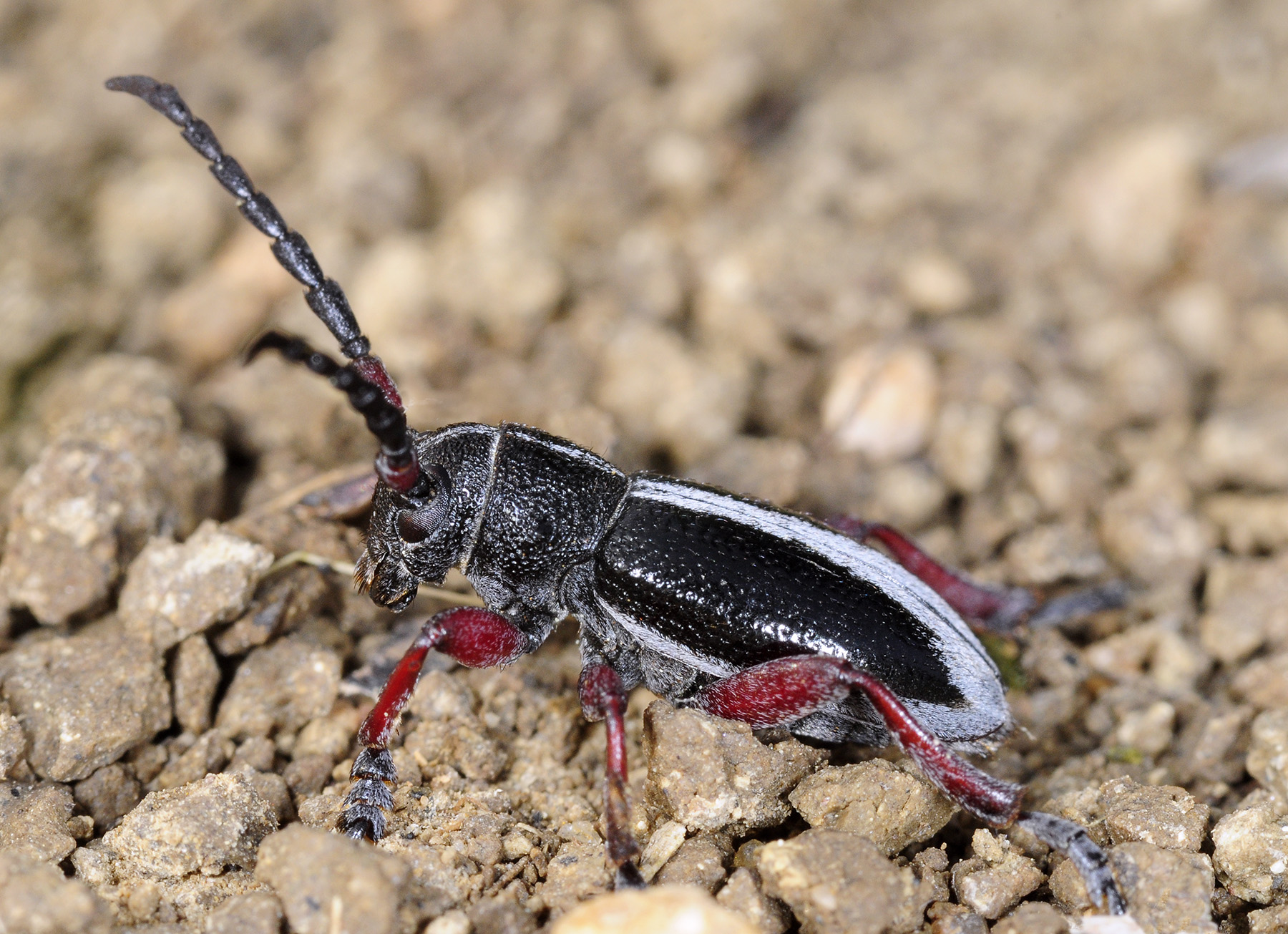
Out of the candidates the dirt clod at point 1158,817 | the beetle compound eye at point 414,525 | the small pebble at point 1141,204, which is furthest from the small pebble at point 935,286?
the beetle compound eye at point 414,525

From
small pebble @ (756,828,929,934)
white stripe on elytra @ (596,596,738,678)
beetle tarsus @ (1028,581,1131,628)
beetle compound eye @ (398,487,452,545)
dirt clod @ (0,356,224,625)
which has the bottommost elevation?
beetle tarsus @ (1028,581,1131,628)

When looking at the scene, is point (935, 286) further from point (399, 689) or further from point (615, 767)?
point (399, 689)

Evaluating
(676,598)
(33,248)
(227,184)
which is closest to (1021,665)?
(676,598)

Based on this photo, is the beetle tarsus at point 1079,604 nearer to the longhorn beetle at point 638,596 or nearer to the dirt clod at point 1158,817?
the longhorn beetle at point 638,596

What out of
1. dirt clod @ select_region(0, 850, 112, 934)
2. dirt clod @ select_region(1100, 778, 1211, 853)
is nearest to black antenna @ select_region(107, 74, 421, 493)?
dirt clod @ select_region(0, 850, 112, 934)

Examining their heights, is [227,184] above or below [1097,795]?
above

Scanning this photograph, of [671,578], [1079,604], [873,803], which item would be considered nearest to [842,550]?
[671,578]

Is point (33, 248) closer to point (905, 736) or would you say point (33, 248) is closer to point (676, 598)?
point (676, 598)

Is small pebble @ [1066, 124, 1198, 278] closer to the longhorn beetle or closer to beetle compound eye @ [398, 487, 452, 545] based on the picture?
the longhorn beetle
